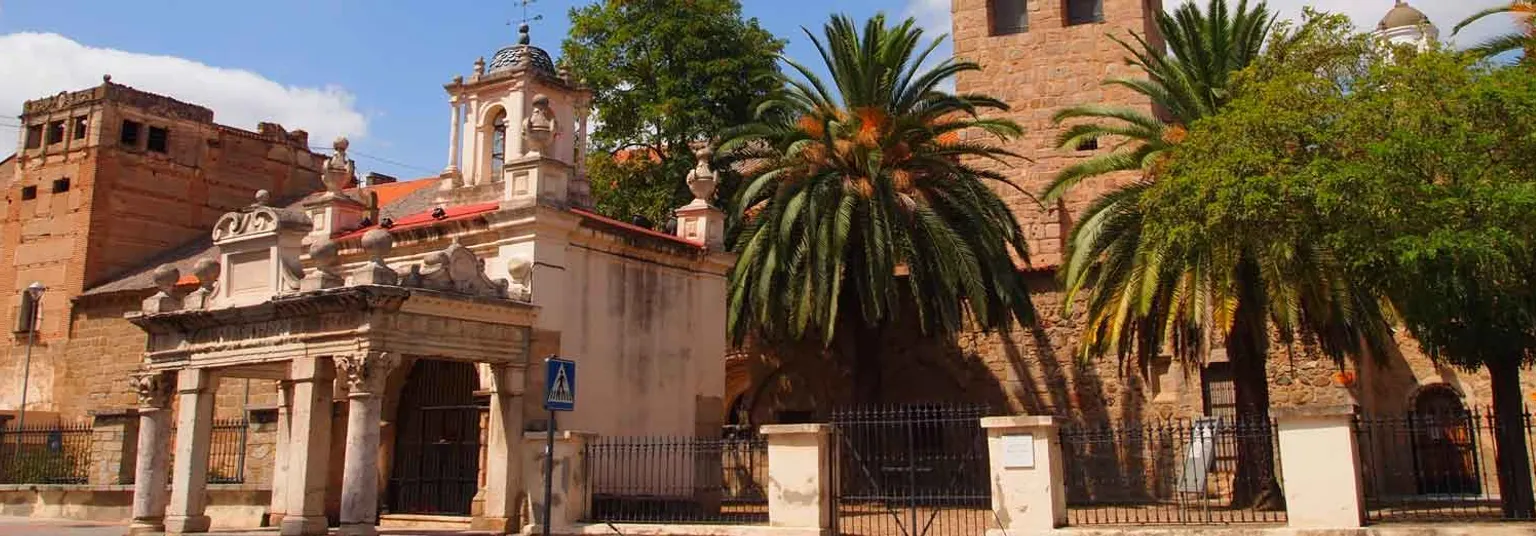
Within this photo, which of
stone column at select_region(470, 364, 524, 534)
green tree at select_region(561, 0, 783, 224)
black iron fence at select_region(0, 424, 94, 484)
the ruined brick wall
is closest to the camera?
stone column at select_region(470, 364, 524, 534)

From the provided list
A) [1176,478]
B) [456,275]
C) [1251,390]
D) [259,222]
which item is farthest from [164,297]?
[1251,390]

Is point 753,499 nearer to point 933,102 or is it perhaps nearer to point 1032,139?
point 933,102

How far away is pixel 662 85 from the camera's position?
26.8 meters

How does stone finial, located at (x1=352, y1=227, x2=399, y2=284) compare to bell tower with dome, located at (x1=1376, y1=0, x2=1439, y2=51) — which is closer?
stone finial, located at (x1=352, y1=227, x2=399, y2=284)

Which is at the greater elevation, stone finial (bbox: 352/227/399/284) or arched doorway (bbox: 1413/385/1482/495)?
stone finial (bbox: 352/227/399/284)

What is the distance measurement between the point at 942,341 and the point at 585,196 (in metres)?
10.8

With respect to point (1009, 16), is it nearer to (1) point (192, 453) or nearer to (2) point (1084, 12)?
(2) point (1084, 12)

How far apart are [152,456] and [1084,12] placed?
22.0 m

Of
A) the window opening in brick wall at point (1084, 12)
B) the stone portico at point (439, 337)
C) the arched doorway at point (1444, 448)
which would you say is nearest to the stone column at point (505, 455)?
the stone portico at point (439, 337)

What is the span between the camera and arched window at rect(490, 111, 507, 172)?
19781mm

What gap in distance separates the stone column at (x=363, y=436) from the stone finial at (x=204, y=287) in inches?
130

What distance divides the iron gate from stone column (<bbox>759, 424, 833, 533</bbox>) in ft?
1.04

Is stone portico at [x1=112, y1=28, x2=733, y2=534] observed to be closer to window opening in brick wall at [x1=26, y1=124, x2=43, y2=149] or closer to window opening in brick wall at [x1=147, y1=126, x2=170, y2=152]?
window opening in brick wall at [x1=147, y1=126, x2=170, y2=152]

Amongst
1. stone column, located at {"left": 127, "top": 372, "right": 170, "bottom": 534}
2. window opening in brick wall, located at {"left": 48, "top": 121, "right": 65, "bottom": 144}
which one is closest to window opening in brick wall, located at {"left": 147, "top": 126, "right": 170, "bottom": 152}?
window opening in brick wall, located at {"left": 48, "top": 121, "right": 65, "bottom": 144}
